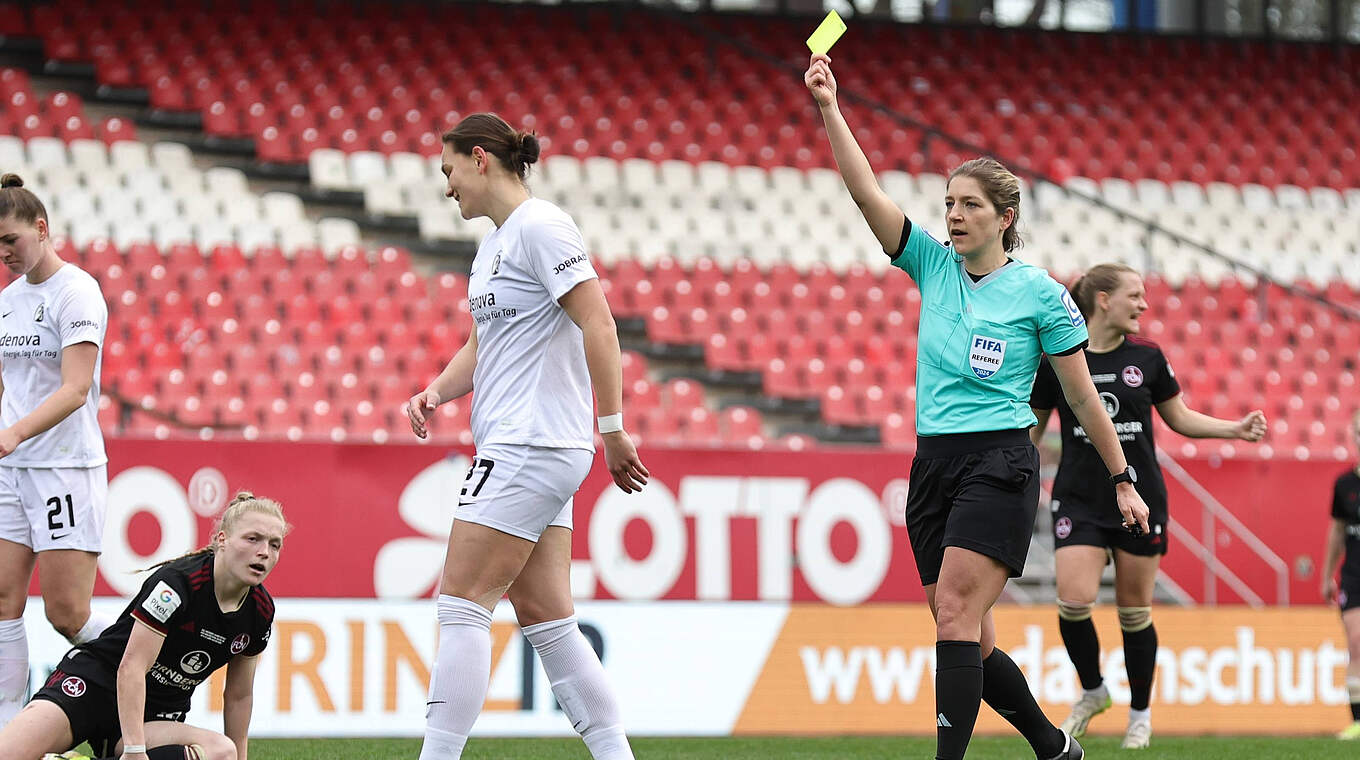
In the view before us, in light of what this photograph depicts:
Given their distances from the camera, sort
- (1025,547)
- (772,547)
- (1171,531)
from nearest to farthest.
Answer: (1025,547) < (772,547) < (1171,531)

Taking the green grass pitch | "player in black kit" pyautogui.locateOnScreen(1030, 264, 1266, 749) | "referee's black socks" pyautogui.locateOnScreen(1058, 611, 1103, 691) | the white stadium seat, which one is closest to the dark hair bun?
"player in black kit" pyautogui.locateOnScreen(1030, 264, 1266, 749)

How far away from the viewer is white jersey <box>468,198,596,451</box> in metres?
4.32

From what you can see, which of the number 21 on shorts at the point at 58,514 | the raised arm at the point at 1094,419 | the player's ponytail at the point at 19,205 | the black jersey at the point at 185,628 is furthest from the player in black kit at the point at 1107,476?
the player's ponytail at the point at 19,205

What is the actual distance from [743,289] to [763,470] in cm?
436

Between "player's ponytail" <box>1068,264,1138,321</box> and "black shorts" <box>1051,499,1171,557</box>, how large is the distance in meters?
0.79

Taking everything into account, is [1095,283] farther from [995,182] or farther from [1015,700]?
[1015,700]

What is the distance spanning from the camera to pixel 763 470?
10414mm

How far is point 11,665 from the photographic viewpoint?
5.46 m

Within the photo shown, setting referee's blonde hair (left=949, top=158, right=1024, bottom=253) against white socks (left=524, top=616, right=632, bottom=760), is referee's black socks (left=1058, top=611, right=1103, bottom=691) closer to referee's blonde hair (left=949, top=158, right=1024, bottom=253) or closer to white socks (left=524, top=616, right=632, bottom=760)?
referee's blonde hair (left=949, top=158, right=1024, bottom=253)

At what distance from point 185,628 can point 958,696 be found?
7.26 ft

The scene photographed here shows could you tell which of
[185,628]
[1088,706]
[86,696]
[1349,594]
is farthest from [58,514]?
[1349,594]

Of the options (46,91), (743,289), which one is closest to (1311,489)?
(743,289)

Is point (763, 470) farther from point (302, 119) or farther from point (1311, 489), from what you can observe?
point (302, 119)

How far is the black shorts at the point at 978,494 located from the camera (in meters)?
4.62
